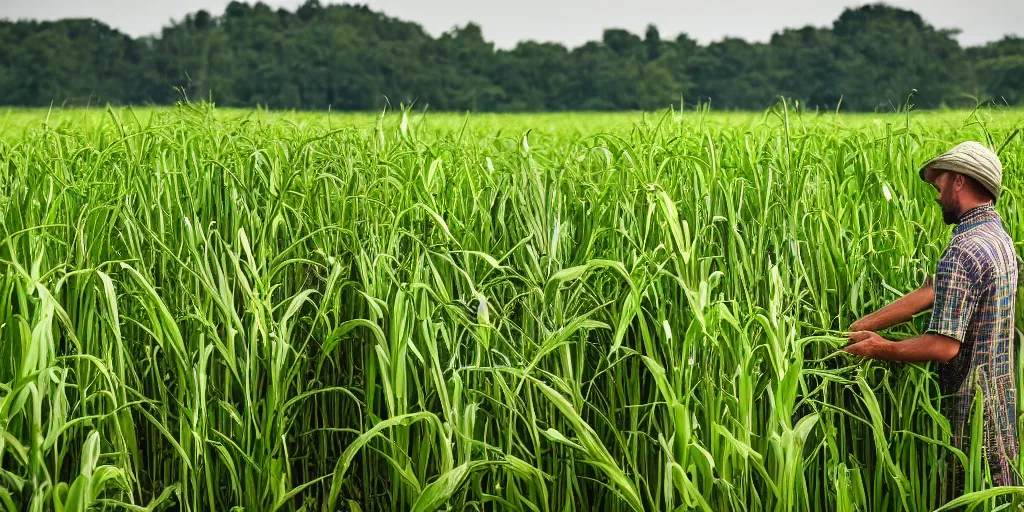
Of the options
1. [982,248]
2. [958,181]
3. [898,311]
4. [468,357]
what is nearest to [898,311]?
[898,311]

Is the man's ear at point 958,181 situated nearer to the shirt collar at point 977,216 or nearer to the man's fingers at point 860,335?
the shirt collar at point 977,216

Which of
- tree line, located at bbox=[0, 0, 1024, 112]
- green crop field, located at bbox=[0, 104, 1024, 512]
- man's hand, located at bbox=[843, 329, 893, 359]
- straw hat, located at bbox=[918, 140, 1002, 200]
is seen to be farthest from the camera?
tree line, located at bbox=[0, 0, 1024, 112]

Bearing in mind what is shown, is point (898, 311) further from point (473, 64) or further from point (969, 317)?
point (473, 64)

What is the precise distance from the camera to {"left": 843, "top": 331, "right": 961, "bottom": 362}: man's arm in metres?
2.01

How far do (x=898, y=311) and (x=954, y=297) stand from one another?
15 centimetres

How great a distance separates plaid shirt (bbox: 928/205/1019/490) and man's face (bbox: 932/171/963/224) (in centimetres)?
3

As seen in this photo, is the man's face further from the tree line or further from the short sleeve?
the tree line

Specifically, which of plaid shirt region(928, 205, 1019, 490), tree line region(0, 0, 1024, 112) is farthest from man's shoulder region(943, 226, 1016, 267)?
tree line region(0, 0, 1024, 112)

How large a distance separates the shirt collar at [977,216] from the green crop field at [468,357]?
0.54ft

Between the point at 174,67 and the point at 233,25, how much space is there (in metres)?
3.26

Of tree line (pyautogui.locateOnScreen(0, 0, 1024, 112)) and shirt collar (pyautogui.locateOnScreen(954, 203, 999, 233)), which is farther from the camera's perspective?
tree line (pyautogui.locateOnScreen(0, 0, 1024, 112))

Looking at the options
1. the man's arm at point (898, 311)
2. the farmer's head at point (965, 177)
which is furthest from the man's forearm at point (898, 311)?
the farmer's head at point (965, 177)

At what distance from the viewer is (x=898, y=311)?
2.15m

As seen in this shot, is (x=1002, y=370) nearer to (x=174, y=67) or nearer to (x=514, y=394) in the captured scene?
(x=514, y=394)
